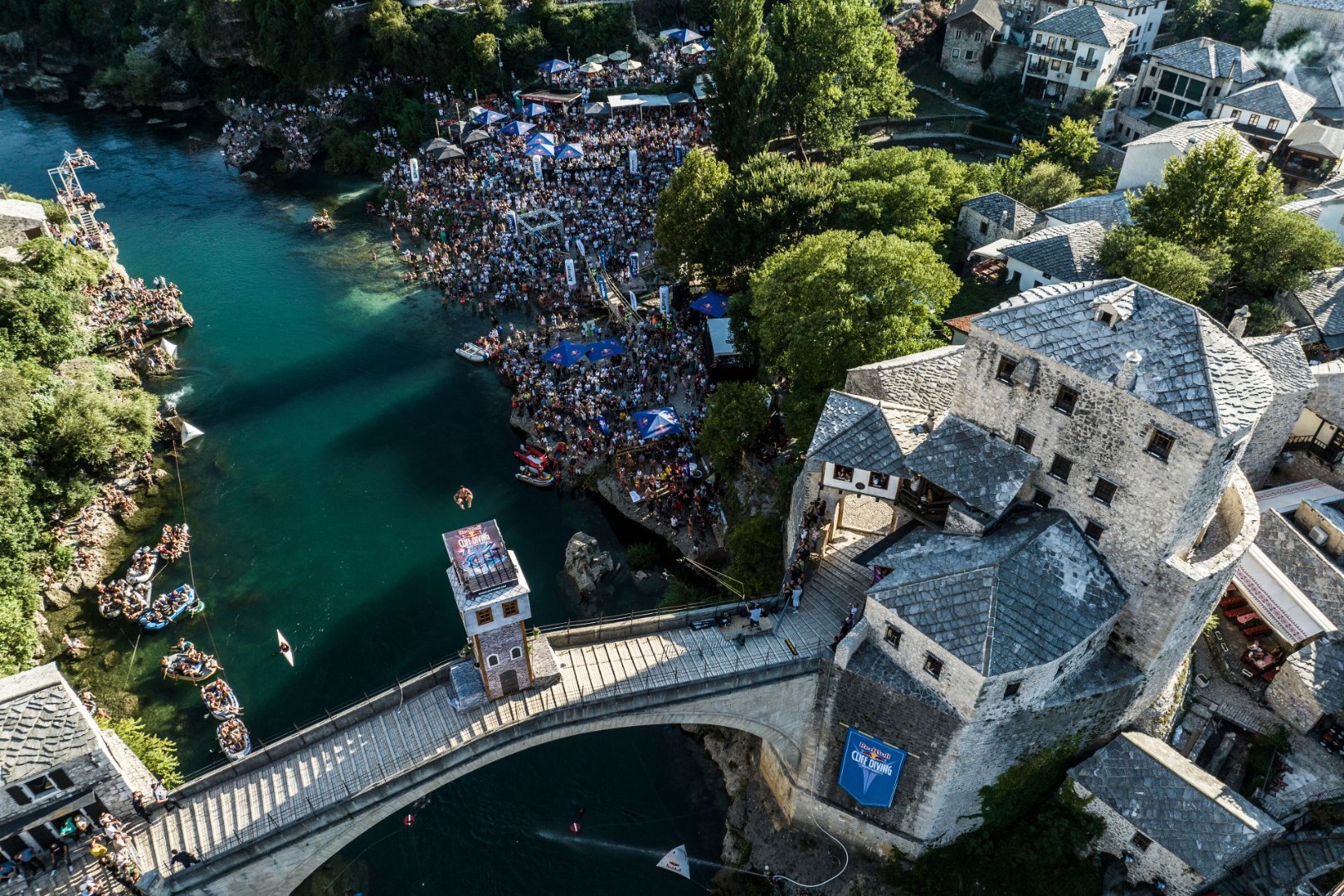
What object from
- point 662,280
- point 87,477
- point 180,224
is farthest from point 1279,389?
point 180,224

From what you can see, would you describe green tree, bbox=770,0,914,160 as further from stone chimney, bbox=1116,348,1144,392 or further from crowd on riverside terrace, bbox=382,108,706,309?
stone chimney, bbox=1116,348,1144,392

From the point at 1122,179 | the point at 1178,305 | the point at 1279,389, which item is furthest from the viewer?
the point at 1122,179

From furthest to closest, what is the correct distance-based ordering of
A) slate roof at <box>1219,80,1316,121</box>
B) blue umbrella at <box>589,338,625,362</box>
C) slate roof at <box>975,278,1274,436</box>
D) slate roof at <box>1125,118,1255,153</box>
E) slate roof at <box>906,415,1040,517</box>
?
slate roof at <box>1219,80,1316,121</box> < slate roof at <box>1125,118,1255,153</box> < blue umbrella at <box>589,338,625,362</box> < slate roof at <box>906,415,1040,517</box> < slate roof at <box>975,278,1274,436</box>

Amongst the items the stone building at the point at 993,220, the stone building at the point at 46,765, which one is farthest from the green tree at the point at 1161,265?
the stone building at the point at 46,765

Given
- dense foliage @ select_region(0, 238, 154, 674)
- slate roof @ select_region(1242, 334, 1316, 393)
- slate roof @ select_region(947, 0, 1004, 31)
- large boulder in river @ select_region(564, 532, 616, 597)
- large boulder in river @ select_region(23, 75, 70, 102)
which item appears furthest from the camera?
large boulder in river @ select_region(23, 75, 70, 102)

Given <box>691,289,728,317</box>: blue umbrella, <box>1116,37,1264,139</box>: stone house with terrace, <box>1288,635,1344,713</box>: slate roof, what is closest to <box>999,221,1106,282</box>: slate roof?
<box>691,289,728,317</box>: blue umbrella

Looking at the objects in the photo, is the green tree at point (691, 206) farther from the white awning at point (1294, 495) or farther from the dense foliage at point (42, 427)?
the white awning at point (1294, 495)

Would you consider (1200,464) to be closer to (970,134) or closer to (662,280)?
(662,280)
